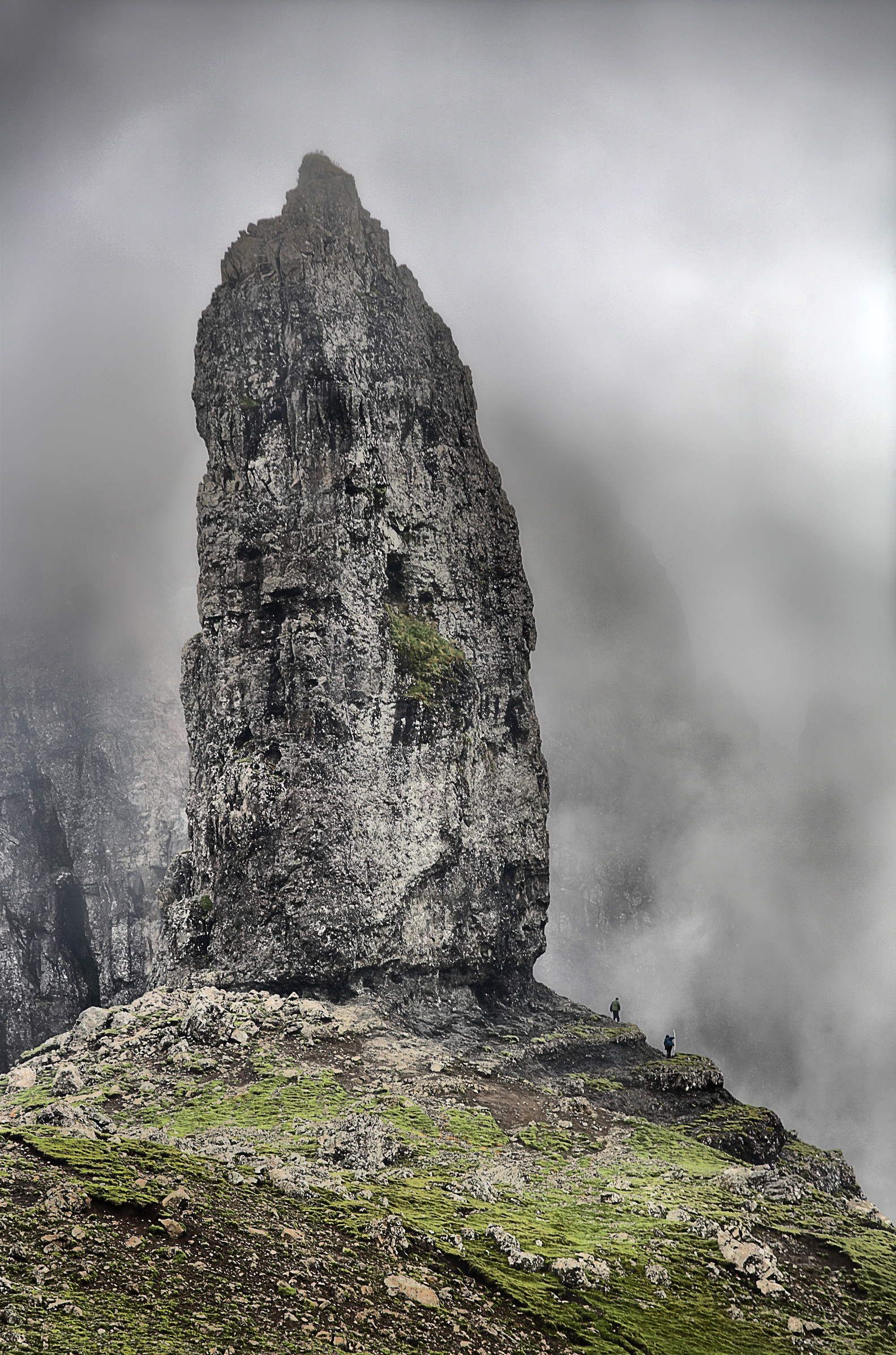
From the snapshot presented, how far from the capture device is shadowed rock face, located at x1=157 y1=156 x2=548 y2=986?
123 ft

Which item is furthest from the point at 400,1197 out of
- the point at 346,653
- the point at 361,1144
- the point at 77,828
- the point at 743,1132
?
the point at 77,828

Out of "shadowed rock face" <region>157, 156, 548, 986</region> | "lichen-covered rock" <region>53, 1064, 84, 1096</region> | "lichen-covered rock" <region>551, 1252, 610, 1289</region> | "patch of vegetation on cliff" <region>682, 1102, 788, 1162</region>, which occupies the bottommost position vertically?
"lichen-covered rock" <region>551, 1252, 610, 1289</region>

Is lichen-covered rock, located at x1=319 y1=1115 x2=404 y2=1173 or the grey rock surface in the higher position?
the grey rock surface

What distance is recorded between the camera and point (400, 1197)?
20391 mm

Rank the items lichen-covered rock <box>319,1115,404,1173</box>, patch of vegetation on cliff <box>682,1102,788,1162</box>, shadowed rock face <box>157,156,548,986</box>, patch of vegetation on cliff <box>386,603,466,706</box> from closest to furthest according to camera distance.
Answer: lichen-covered rock <box>319,1115,404,1173</box> → patch of vegetation on cliff <box>682,1102,788,1162</box> → shadowed rock face <box>157,156,548,986</box> → patch of vegetation on cliff <box>386,603,466,706</box>

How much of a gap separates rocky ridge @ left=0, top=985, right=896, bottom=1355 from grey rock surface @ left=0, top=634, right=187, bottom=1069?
4575cm

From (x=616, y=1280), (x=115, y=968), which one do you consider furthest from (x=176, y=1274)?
(x=115, y=968)

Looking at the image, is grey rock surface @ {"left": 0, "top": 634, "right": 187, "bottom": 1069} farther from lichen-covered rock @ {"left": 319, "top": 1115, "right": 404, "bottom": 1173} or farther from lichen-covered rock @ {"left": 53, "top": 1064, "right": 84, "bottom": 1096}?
lichen-covered rock @ {"left": 319, "top": 1115, "right": 404, "bottom": 1173}

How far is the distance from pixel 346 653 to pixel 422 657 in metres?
3.76

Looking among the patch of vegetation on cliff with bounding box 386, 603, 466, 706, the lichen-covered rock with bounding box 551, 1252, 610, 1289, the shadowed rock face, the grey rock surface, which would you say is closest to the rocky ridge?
the lichen-covered rock with bounding box 551, 1252, 610, 1289

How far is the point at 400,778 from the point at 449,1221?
21.5m

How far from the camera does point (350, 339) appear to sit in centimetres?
4353

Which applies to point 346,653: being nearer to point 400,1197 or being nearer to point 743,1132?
point 400,1197

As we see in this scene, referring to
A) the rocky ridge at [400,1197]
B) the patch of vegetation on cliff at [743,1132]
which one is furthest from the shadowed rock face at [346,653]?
the patch of vegetation on cliff at [743,1132]
